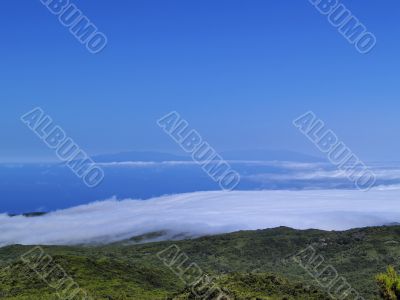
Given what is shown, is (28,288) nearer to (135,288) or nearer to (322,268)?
(135,288)

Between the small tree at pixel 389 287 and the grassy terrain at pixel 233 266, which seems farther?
the grassy terrain at pixel 233 266

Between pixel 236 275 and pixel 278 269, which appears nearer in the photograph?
pixel 236 275

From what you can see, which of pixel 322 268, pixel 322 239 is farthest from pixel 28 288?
pixel 322 239

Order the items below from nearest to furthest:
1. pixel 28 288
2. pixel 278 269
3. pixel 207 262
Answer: pixel 28 288
pixel 278 269
pixel 207 262

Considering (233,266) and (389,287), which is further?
(233,266)

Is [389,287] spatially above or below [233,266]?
above

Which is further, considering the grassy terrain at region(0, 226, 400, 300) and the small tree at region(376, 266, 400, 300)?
the grassy terrain at region(0, 226, 400, 300)

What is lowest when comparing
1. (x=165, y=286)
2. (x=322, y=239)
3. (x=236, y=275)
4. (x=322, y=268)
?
(x=165, y=286)

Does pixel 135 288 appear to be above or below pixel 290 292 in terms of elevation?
below
